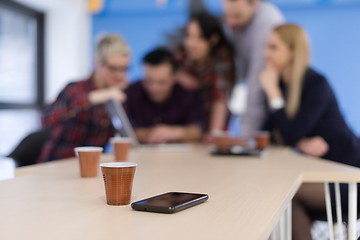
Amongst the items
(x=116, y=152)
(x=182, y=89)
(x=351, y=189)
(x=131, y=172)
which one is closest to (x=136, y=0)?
(x=182, y=89)

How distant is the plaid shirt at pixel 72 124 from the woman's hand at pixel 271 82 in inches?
32.8

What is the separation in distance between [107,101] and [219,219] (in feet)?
4.82

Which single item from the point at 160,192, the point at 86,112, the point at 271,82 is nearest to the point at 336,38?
the point at 271,82

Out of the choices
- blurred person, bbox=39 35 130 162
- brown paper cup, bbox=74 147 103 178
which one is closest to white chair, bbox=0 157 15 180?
brown paper cup, bbox=74 147 103 178

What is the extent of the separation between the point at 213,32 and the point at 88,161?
192 cm

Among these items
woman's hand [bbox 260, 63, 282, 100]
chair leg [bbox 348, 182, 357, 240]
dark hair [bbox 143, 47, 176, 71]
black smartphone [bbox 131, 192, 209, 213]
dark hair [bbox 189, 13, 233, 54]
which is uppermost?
dark hair [bbox 189, 13, 233, 54]

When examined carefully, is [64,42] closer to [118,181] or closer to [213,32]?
[213,32]

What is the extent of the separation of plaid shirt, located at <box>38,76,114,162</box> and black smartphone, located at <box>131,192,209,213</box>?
4.88 feet

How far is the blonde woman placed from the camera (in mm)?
2039

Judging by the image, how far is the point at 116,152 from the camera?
5.32 feet

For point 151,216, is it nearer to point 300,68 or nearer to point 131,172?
point 131,172

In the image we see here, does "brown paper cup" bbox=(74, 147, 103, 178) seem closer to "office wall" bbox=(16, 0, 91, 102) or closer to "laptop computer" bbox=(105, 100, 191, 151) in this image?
"laptop computer" bbox=(105, 100, 191, 151)

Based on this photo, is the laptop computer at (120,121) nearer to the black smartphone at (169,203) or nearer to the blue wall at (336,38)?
the black smartphone at (169,203)

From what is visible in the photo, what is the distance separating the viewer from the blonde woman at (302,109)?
2.04 m
